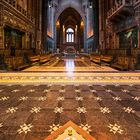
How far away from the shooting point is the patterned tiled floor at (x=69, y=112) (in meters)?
2.93

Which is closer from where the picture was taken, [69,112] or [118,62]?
[69,112]

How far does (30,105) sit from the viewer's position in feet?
14.1

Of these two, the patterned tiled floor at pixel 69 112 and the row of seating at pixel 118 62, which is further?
the row of seating at pixel 118 62

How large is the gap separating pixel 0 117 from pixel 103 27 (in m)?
23.0

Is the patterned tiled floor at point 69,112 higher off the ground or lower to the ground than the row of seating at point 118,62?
lower

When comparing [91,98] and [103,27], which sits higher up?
[103,27]

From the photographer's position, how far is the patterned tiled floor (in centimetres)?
293

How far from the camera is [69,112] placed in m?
3.82

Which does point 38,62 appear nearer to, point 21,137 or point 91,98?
point 91,98

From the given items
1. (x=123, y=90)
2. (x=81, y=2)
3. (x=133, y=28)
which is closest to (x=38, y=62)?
(x=133, y=28)

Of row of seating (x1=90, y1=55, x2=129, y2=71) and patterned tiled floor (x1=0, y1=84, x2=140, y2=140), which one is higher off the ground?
row of seating (x1=90, y1=55, x2=129, y2=71)

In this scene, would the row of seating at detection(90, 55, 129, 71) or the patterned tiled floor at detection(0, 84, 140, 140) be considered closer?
the patterned tiled floor at detection(0, 84, 140, 140)

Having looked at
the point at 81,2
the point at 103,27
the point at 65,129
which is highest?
the point at 81,2

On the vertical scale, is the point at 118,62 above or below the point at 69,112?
above
